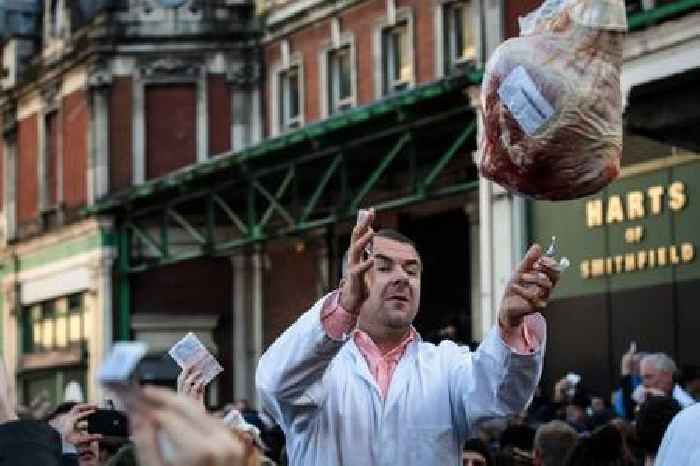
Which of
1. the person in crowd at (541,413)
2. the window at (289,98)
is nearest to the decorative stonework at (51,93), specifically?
the window at (289,98)

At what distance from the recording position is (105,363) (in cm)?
330

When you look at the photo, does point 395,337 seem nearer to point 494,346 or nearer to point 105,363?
point 494,346

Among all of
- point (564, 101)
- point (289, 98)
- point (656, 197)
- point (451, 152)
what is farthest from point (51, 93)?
point (564, 101)

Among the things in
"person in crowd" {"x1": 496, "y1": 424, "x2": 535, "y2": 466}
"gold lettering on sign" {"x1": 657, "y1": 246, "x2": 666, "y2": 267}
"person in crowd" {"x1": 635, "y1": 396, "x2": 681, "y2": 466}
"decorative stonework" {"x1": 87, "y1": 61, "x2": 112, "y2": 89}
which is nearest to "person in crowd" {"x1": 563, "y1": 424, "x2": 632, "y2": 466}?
"person in crowd" {"x1": 635, "y1": 396, "x2": 681, "y2": 466}

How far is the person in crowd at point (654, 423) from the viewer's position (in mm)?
8250

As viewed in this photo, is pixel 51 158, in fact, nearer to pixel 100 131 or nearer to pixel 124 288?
pixel 100 131

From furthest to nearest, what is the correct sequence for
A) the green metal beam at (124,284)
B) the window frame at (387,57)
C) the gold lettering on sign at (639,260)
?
1. the green metal beam at (124,284)
2. the window frame at (387,57)
3. the gold lettering on sign at (639,260)

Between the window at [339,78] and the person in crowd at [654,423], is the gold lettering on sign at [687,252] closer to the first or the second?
the window at [339,78]

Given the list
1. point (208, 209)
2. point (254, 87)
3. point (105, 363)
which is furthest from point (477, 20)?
point (105, 363)

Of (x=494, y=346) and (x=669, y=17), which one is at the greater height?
(x=669, y=17)

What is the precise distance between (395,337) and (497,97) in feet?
3.21

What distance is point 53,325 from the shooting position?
40.6 meters

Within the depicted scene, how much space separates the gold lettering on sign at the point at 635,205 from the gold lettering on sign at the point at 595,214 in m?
0.52

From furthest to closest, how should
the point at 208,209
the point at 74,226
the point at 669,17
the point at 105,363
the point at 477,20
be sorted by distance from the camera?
the point at 74,226, the point at 208,209, the point at 477,20, the point at 669,17, the point at 105,363
